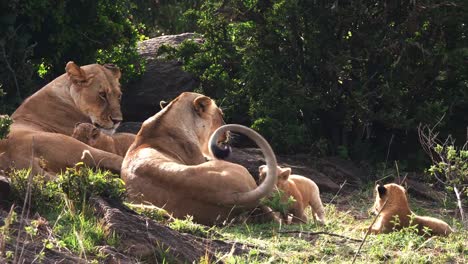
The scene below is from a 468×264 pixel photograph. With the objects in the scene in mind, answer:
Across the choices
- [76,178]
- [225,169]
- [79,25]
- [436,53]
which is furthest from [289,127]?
[76,178]

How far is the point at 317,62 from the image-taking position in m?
12.6

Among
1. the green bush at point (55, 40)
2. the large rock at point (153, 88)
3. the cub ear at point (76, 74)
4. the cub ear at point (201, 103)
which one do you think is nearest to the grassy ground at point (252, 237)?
the cub ear at point (201, 103)

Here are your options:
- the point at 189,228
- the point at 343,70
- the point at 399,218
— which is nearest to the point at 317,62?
the point at 343,70

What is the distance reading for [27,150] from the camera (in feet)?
30.1

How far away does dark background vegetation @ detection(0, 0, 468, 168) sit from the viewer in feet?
40.3

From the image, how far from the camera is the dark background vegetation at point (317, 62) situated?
12.3 metres

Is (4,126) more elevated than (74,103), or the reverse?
(4,126)

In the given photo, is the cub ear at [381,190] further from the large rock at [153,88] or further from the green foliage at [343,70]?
the large rock at [153,88]

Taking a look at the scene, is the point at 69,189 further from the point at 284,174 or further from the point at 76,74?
the point at 76,74

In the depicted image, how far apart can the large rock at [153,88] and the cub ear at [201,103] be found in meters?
3.75

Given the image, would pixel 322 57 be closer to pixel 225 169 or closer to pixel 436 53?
pixel 436 53

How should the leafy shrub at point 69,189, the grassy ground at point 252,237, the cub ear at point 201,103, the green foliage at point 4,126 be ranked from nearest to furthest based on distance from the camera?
the grassy ground at point 252,237
the leafy shrub at point 69,189
the green foliage at point 4,126
the cub ear at point 201,103

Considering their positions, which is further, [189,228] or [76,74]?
[76,74]

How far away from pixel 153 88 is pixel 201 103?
13.2 feet
